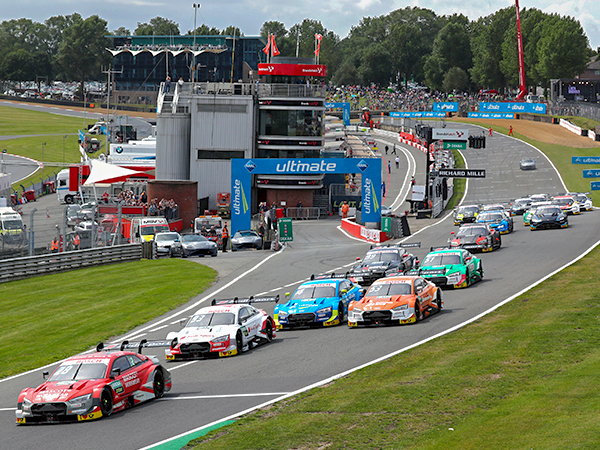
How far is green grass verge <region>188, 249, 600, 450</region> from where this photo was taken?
11867mm

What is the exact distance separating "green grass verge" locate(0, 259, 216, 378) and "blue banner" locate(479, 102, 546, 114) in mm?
96681

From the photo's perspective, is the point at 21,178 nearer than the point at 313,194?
No

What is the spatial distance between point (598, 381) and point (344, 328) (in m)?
9.58

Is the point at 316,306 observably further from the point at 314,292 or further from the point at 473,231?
the point at 473,231

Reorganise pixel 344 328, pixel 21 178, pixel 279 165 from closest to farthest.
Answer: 1. pixel 344 328
2. pixel 279 165
3. pixel 21 178

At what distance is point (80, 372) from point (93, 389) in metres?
0.83

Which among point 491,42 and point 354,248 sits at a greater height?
point 491,42

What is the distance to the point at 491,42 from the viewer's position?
552ft

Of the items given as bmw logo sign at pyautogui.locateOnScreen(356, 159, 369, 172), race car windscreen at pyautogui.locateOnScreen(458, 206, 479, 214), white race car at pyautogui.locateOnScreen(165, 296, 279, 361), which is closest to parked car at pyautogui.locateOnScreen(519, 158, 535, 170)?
race car windscreen at pyautogui.locateOnScreen(458, 206, 479, 214)

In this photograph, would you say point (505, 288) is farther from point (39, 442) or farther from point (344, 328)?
point (39, 442)

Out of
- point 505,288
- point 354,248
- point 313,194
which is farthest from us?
point 313,194

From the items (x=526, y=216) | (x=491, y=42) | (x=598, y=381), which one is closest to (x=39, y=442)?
(x=598, y=381)

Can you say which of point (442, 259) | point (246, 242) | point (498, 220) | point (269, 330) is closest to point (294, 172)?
point (246, 242)

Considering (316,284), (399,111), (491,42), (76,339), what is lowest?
(76,339)
